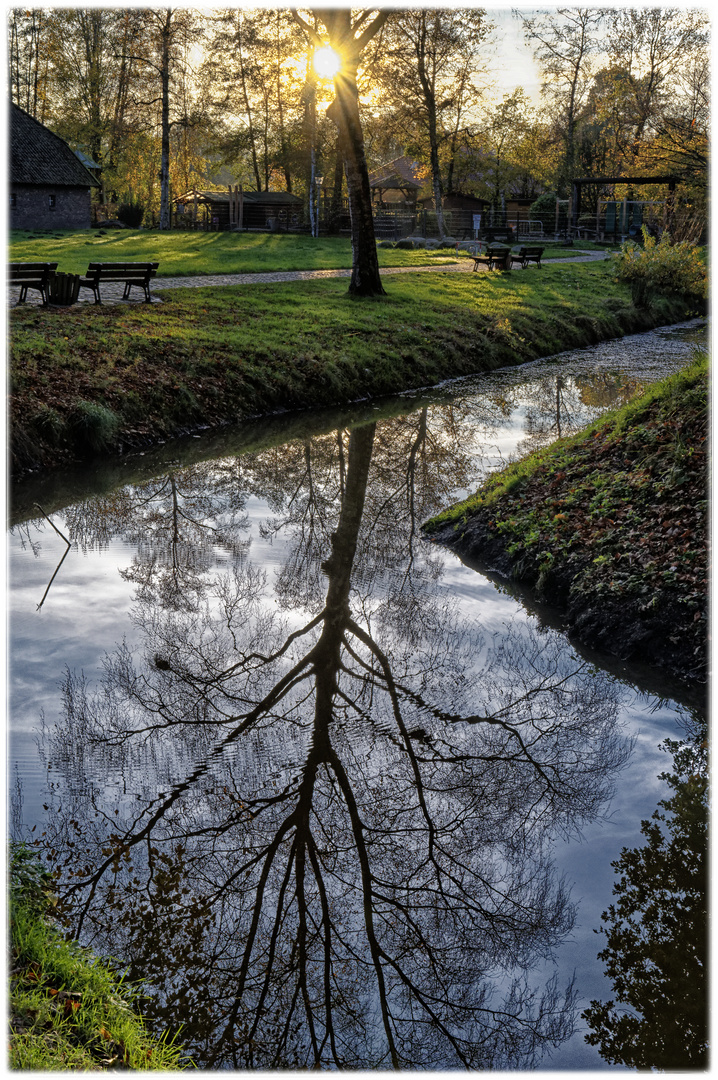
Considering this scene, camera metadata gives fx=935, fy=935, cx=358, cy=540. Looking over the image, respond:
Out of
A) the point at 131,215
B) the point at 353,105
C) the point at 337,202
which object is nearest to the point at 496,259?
the point at 353,105

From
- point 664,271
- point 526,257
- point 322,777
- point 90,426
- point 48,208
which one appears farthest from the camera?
point 48,208

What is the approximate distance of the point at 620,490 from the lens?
9.14m

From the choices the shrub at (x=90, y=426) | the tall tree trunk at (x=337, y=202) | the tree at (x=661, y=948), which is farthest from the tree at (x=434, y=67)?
the tree at (x=661, y=948)

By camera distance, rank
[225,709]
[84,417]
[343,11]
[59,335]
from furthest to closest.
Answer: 1. [343,11]
2. [59,335]
3. [84,417]
4. [225,709]

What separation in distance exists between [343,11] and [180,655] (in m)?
18.6

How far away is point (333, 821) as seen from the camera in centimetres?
535

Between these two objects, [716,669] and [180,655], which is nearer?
[716,669]

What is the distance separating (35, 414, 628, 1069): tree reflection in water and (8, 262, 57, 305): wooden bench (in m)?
10.1

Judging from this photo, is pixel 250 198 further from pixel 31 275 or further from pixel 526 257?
pixel 31 275

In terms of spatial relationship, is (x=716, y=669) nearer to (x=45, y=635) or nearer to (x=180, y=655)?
(x=180, y=655)

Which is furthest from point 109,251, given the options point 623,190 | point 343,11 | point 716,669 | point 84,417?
point 623,190

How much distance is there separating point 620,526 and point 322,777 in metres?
4.20

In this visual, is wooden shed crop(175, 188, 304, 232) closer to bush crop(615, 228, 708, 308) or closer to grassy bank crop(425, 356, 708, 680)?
bush crop(615, 228, 708, 308)

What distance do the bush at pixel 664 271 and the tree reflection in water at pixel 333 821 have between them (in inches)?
956
